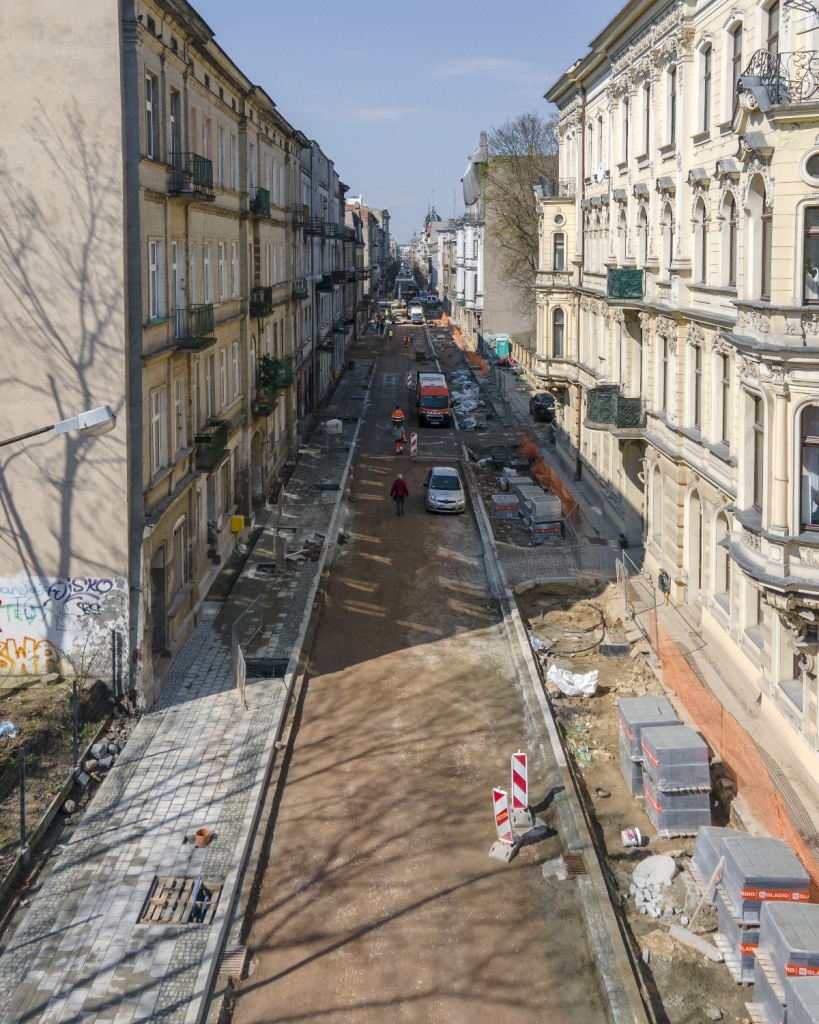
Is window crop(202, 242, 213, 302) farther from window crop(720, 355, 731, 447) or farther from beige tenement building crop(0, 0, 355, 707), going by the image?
window crop(720, 355, 731, 447)

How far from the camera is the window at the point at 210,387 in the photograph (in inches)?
980

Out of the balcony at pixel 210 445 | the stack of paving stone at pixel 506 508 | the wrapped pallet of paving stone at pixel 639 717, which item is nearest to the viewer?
the wrapped pallet of paving stone at pixel 639 717

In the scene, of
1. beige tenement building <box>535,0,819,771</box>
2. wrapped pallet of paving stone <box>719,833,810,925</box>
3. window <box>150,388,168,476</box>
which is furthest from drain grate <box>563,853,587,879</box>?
window <box>150,388,168,476</box>

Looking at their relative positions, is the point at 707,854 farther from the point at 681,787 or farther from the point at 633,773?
the point at 633,773

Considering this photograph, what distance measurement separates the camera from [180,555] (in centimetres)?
2247

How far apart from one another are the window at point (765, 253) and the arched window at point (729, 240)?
10.5 ft

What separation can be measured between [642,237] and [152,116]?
44.2ft

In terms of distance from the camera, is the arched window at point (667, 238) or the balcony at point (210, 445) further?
the arched window at point (667, 238)

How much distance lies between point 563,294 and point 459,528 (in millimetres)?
12630

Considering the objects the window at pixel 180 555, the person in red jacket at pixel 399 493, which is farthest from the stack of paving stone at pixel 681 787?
the person in red jacket at pixel 399 493

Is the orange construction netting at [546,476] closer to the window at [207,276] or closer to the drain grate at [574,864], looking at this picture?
the window at [207,276]

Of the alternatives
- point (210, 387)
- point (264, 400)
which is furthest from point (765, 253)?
point (264, 400)

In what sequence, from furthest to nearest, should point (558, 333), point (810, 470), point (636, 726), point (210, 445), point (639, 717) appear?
point (558, 333), point (210, 445), point (639, 717), point (636, 726), point (810, 470)

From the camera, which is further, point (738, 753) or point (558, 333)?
point (558, 333)
